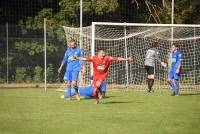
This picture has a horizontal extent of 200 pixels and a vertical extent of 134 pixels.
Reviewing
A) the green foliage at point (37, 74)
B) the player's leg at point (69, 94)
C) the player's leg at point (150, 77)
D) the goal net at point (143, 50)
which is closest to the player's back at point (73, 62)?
the player's leg at point (69, 94)

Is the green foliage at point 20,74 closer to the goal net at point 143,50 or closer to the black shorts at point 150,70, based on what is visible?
the goal net at point 143,50

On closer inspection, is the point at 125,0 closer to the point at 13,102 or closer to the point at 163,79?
the point at 163,79

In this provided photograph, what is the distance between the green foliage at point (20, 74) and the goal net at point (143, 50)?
483 centimetres

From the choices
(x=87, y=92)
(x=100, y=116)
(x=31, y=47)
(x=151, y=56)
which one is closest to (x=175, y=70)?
(x=151, y=56)

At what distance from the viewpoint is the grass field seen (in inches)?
508

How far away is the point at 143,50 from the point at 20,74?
6488 mm

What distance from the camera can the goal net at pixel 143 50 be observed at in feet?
90.4

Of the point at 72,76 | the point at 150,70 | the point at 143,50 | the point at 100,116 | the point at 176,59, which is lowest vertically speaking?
the point at 100,116

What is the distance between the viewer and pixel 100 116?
15.4m

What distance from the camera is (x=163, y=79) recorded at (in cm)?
2811

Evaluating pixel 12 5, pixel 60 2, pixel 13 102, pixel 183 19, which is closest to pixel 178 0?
pixel 183 19

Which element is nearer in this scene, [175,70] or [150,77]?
[175,70]

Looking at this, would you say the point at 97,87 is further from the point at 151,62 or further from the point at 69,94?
the point at 151,62

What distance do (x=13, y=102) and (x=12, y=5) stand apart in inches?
571
